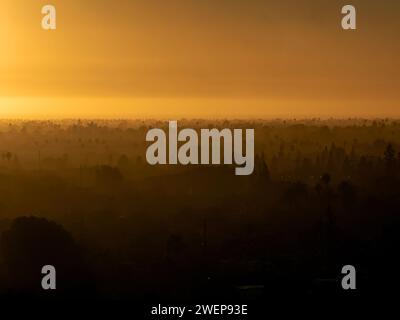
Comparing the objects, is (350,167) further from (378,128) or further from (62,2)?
(62,2)

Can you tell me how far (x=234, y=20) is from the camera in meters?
2.03

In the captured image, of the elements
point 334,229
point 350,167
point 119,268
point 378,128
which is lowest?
point 119,268

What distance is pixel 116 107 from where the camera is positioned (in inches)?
79.7

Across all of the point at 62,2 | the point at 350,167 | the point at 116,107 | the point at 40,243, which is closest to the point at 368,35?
the point at 350,167

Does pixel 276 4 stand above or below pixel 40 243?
above

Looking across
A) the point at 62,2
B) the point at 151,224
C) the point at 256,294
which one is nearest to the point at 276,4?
the point at 62,2

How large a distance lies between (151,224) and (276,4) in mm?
896

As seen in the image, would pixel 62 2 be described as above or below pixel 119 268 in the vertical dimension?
above

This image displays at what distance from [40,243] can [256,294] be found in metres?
0.79

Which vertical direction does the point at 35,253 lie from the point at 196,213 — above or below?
below

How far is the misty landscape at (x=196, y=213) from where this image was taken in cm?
203

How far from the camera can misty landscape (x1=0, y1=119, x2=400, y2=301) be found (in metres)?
2.03

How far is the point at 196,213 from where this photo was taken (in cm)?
205
